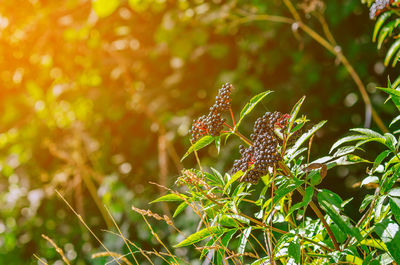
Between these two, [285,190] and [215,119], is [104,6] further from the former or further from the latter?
[285,190]

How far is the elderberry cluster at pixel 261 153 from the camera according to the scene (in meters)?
0.88

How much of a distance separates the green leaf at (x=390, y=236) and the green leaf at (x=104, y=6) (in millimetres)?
2159

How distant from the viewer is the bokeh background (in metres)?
2.53

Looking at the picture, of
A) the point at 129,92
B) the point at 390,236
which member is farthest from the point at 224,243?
the point at 129,92

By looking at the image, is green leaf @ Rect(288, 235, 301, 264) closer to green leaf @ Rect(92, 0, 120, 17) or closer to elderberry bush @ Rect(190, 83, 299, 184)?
elderberry bush @ Rect(190, 83, 299, 184)

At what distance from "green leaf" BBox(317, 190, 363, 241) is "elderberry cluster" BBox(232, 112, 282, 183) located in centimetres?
11

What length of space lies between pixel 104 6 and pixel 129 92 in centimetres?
50

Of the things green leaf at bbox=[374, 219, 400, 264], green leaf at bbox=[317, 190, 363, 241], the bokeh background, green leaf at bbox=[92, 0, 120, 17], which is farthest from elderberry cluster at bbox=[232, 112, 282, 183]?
green leaf at bbox=[92, 0, 120, 17]

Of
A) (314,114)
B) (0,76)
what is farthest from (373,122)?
(0,76)

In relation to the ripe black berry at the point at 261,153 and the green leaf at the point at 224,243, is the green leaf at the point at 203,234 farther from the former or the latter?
the ripe black berry at the point at 261,153

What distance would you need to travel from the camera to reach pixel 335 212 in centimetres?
89

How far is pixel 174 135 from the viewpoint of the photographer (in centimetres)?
264

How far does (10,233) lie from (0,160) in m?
0.48

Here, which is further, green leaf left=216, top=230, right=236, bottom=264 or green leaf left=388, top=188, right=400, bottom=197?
green leaf left=216, top=230, right=236, bottom=264
